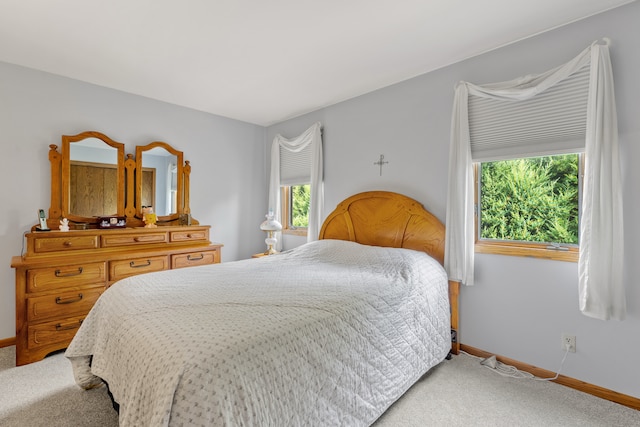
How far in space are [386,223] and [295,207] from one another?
1662 millimetres

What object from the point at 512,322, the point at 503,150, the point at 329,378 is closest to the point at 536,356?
the point at 512,322

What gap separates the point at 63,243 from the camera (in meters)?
2.62

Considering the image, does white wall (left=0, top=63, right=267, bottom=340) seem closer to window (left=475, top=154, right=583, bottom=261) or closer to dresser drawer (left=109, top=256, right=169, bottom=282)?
dresser drawer (left=109, top=256, right=169, bottom=282)

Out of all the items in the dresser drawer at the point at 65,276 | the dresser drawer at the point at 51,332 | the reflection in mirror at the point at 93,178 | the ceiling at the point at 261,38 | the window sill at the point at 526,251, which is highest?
the ceiling at the point at 261,38

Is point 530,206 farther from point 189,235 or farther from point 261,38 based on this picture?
point 189,235

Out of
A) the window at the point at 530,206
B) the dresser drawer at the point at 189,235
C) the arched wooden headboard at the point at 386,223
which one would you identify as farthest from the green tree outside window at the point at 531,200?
the dresser drawer at the point at 189,235

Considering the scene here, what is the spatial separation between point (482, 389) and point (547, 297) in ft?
2.59

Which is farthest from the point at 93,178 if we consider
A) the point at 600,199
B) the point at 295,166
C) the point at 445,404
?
the point at 600,199

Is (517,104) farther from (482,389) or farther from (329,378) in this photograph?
(329,378)

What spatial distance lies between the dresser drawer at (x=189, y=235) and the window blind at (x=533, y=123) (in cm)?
288

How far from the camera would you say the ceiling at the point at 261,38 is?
187 cm

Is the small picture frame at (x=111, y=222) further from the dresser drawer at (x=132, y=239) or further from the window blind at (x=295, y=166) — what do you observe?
the window blind at (x=295, y=166)

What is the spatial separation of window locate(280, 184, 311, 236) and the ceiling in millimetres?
1458

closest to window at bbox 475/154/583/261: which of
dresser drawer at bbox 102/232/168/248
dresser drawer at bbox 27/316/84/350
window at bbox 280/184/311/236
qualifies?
window at bbox 280/184/311/236
